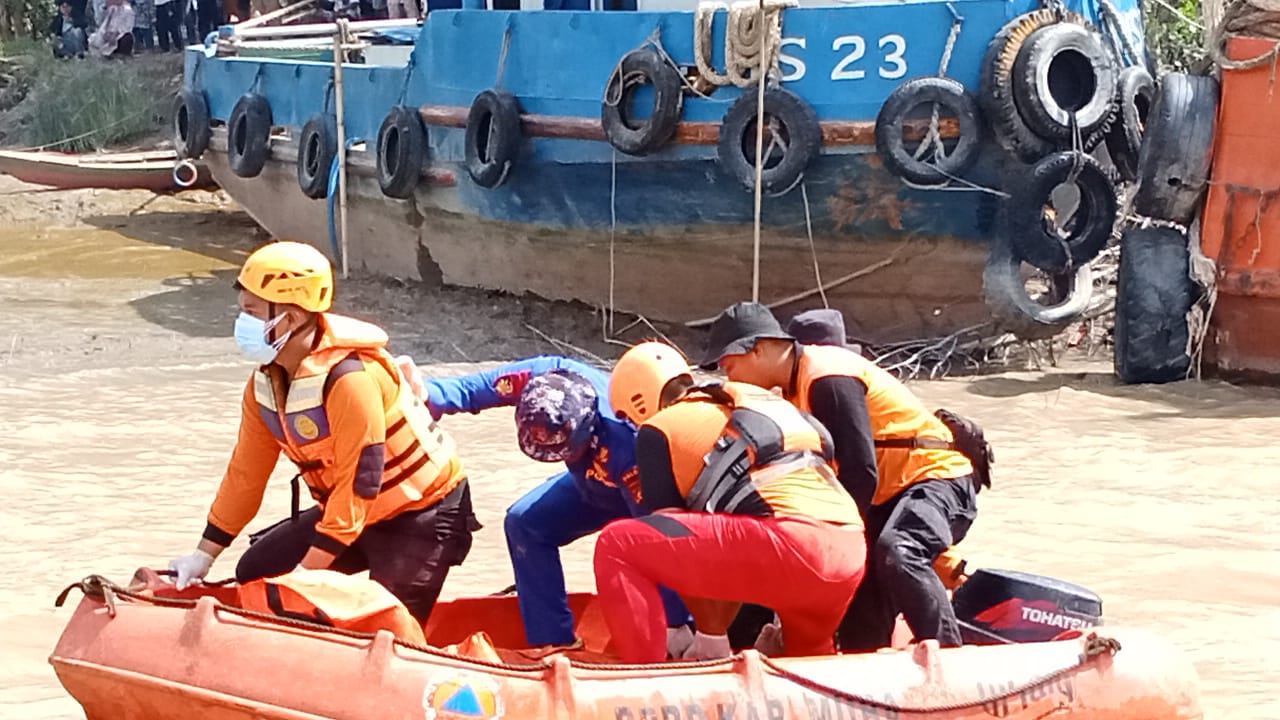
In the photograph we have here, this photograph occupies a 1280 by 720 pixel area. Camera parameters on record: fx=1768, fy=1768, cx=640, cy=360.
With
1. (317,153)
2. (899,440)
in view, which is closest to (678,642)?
(899,440)

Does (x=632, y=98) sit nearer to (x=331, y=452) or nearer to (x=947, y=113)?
(x=947, y=113)

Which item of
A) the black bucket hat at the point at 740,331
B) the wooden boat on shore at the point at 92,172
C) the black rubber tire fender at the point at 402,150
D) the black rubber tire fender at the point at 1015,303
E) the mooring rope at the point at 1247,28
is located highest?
the mooring rope at the point at 1247,28

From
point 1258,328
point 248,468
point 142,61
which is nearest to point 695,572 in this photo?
point 248,468

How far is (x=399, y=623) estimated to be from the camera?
4285mm

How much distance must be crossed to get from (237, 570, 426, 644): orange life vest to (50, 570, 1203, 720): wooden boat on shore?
90 mm

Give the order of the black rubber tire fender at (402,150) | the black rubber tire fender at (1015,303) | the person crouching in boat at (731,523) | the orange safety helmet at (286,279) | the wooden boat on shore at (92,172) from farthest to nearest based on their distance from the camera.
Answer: the wooden boat on shore at (92,172) → the black rubber tire fender at (402,150) → the black rubber tire fender at (1015,303) → the orange safety helmet at (286,279) → the person crouching in boat at (731,523)

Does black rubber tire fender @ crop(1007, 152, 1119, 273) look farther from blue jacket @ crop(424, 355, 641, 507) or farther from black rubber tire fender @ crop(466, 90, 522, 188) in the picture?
blue jacket @ crop(424, 355, 641, 507)

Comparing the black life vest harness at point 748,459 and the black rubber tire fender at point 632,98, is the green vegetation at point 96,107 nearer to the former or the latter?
the black rubber tire fender at point 632,98

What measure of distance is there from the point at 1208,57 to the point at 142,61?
1601 centimetres

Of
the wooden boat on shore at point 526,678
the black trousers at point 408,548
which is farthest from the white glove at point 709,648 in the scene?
the black trousers at point 408,548

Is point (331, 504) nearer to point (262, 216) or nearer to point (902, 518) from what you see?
point (902, 518)

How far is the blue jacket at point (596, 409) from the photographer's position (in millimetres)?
4605

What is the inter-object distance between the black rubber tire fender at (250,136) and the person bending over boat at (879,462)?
1075cm

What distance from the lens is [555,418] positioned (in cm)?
443
